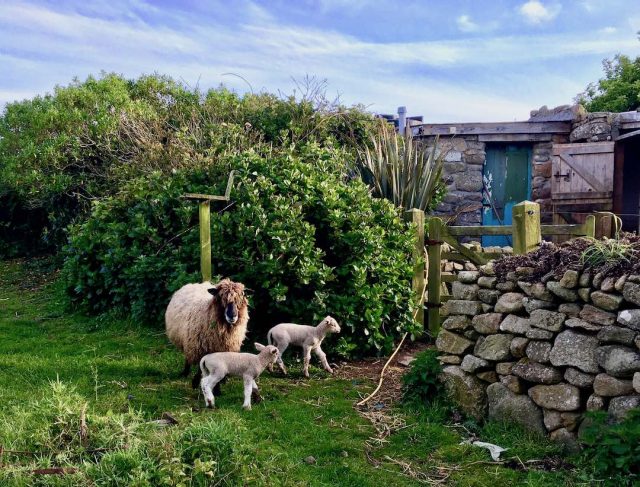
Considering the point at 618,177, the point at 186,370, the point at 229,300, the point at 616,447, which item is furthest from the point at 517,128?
the point at 616,447

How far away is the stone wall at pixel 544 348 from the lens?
4.52 metres

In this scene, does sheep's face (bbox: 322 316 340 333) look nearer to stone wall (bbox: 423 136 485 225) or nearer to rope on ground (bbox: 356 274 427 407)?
rope on ground (bbox: 356 274 427 407)

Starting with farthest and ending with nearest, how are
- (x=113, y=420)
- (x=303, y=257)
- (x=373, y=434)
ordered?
(x=303, y=257)
(x=373, y=434)
(x=113, y=420)

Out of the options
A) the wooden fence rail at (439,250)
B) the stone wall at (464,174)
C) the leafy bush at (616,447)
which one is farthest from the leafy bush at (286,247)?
the stone wall at (464,174)

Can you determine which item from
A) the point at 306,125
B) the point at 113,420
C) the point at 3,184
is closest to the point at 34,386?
the point at 113,420

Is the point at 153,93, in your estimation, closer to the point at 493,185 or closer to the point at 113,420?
the point at 493,185

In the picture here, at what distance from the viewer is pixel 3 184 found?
54.9ft

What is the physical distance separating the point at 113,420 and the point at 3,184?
14572mm

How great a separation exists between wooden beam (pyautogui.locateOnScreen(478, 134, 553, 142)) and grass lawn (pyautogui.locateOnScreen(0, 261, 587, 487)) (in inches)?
340

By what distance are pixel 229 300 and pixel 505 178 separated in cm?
963

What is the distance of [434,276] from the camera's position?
8453 millimetres

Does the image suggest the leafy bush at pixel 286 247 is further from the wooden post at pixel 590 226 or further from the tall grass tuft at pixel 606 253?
the tall grass tuft at pixel 606 253

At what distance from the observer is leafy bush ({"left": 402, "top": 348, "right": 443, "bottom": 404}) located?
233 inches

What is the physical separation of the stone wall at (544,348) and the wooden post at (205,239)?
10.2 feet
